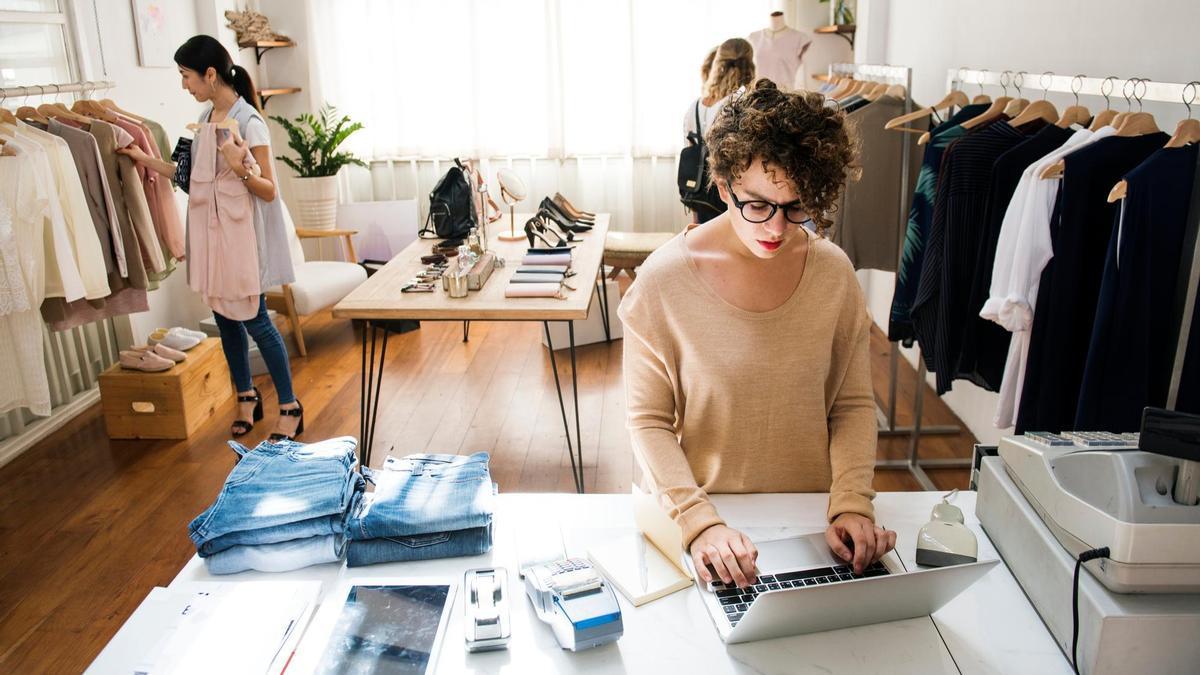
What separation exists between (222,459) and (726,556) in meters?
2.83

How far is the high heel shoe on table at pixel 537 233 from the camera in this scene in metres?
3.96

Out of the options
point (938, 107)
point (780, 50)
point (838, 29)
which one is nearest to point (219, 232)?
point (938, 107)

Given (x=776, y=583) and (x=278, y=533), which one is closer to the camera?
(x=776, y=583)

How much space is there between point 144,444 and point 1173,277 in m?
3.62

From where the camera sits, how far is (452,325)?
545 centimetres

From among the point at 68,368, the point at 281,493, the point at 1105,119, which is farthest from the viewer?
the point at 68,368

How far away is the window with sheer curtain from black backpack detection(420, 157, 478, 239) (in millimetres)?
2324

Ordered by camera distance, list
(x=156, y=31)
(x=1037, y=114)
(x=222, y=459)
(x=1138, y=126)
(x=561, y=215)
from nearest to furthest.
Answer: (x=1138, y=126) < (x=1037, y=114) < (x=222, y=459) < (x=561, y=215) < (x=156, y=31)

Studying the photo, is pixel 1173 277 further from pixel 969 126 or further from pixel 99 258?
pixel 99 258

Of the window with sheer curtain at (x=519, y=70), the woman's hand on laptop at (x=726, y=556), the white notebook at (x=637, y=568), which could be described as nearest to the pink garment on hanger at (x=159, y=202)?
the window with sheer curtain at (x=519, y=70)

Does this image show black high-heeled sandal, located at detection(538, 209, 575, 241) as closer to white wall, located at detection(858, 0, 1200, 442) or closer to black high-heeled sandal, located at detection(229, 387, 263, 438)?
black high-heeled sandal, located at detection(229, 387, 263, 438)

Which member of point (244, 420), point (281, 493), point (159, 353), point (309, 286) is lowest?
point (244, 420)

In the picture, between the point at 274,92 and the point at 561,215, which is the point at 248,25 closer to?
the point at 274,92

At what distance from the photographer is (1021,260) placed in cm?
228
